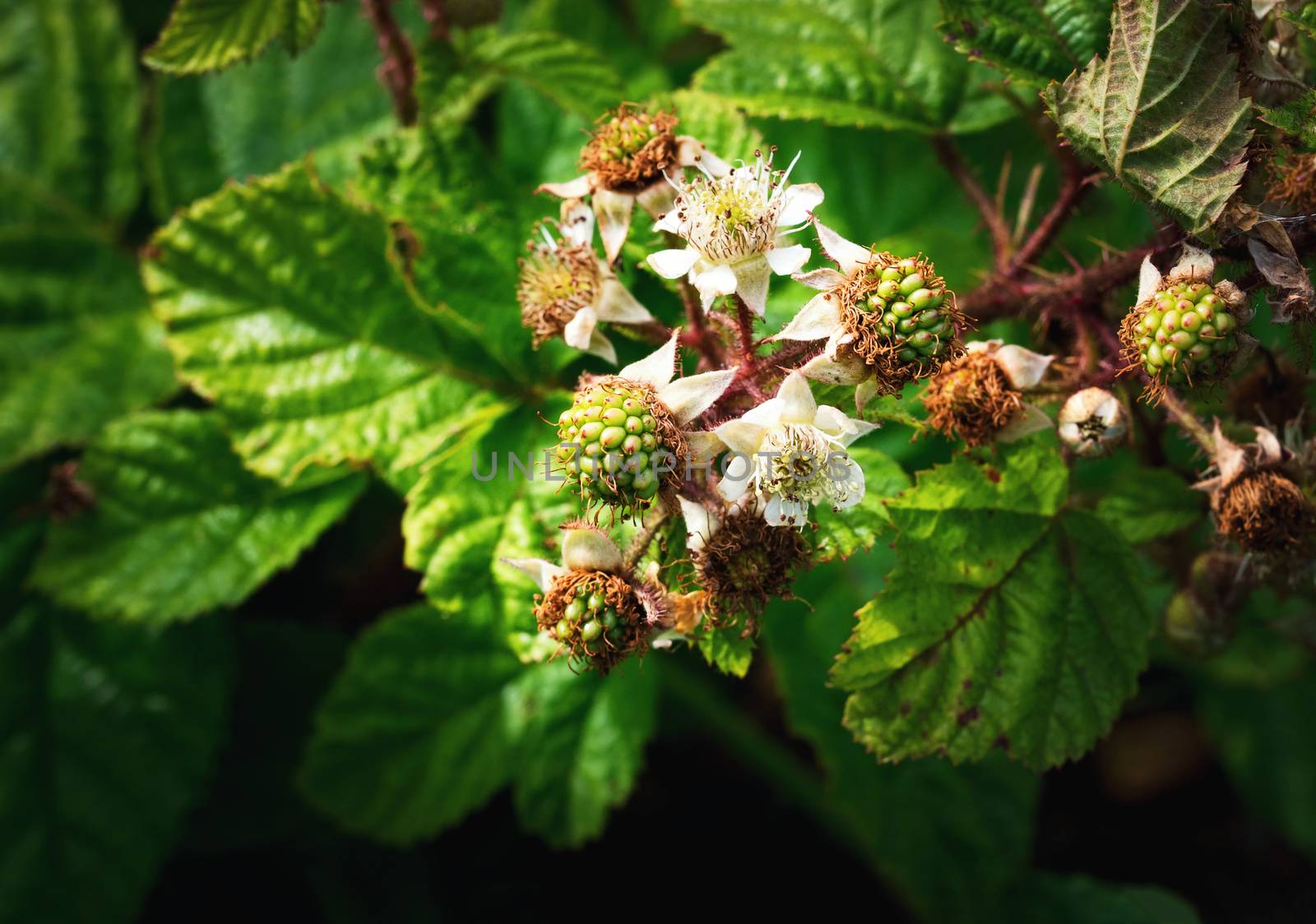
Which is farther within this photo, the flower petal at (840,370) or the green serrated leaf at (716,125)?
the green serrated leaf at (716,125)

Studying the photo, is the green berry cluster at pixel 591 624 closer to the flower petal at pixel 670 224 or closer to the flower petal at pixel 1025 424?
the flower petal at pixel 670 224

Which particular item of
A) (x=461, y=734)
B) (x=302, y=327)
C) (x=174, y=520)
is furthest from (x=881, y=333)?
(x=174, y=520)

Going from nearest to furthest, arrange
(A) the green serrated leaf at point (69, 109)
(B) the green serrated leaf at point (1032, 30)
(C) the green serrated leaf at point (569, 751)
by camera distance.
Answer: (B) the green serrated leaf at point (1032, 30) < (C) the green serrated leaf at point (569, 751) < (A) the green serrated leaf at point (69, 109)

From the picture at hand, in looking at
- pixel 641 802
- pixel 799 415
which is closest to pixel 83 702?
pixel 641 802

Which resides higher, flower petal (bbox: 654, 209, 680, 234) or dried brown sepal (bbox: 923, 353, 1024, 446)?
flower petal (bbox: 654, 209, 680, 234)

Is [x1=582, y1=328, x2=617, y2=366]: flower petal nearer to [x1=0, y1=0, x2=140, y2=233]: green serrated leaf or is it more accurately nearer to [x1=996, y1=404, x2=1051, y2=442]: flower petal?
[x1=996, y1=404, x2=1051, y2=442]: flower petal

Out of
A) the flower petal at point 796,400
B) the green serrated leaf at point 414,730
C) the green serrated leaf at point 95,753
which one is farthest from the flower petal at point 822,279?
the green serrated leaf at point 95,753

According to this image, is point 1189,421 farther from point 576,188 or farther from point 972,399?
point 576,188

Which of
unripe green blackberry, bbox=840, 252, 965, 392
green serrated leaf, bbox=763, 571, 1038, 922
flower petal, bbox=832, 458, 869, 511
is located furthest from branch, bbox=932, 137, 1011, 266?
green serrated leaf, bbox=763, 571, 1038, 922
